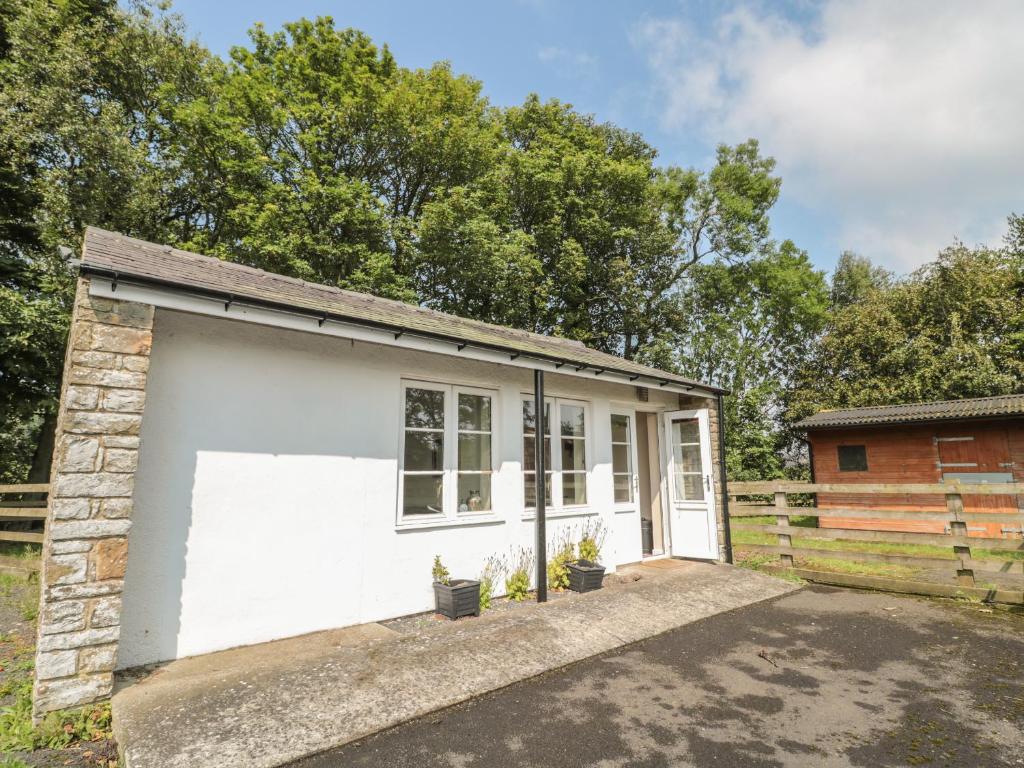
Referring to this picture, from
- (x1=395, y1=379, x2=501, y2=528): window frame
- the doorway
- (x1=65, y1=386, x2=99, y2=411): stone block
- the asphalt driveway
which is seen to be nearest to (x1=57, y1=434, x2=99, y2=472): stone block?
(x1=65, y1=386, x2=99, y2=411): stone block

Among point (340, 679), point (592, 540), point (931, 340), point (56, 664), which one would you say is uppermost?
point (931, 340)

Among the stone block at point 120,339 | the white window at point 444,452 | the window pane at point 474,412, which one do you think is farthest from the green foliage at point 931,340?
the stone block at point 120,339

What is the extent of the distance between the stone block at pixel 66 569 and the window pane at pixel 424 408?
9.64ft

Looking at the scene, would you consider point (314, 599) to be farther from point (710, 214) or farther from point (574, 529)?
point (710, 214)

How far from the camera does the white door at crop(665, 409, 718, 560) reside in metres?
7.88

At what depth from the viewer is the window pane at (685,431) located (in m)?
8.14

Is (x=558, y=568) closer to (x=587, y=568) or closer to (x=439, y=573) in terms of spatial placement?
(x=587, y=568)

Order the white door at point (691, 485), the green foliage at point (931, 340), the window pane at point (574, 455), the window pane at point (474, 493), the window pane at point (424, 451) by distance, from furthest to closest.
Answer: the green foliage at point (931, 340) < the white door at point (691, 485) < the window pane at point (574, 455) < the window pane at point (474, 493) < the window pane at point (424, 451)

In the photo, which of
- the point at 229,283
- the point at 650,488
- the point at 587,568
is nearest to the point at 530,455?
the point at 587,568

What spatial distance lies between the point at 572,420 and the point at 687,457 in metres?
2.34

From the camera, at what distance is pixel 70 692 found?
3.05 m

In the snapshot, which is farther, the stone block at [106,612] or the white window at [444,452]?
the white window at [444,452]

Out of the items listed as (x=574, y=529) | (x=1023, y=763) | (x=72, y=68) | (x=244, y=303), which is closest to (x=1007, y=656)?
(x=1023, y=763)

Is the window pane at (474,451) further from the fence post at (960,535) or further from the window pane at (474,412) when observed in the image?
the fence post at (960,535)
